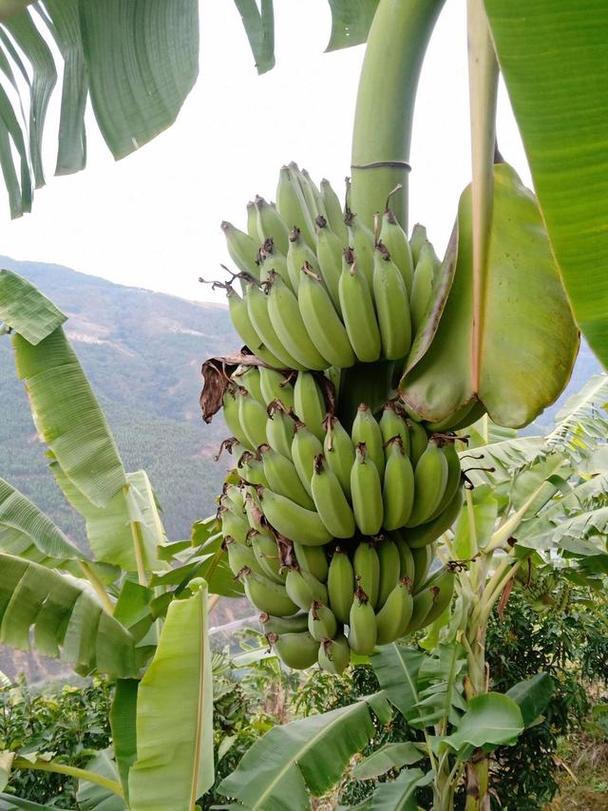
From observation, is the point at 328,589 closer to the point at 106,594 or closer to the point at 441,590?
the point at 441,590

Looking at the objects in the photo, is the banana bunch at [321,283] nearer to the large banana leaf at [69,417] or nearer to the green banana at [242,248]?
the green banana at [242,248]

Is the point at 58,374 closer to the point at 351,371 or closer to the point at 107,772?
the point at 107,772

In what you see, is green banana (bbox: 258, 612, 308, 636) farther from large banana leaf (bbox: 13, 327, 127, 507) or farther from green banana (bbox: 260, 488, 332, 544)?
large banana leaf (bbox: 13, 327, 127, 507)

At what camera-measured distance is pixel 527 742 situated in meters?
2.96

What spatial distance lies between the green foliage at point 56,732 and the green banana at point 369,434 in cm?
201

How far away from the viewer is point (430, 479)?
2.92ft

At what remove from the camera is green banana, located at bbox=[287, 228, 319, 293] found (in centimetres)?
89

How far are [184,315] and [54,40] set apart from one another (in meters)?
13.5

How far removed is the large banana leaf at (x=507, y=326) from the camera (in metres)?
0.69

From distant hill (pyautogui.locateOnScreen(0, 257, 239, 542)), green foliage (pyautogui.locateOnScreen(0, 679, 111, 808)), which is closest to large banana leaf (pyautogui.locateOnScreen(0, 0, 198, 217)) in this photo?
green foliage (pyautogui.locateOnScreen(0, 679, 111, 808))

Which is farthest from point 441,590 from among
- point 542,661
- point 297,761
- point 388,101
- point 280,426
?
point 542,661

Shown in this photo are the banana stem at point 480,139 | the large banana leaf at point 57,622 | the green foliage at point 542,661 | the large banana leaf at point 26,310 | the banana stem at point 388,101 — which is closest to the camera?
the banana stem at point 480,139

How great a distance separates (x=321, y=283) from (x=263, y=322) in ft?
0.31

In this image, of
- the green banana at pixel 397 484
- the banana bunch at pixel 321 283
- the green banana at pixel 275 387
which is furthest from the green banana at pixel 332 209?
the green banana at pixel 397 484
